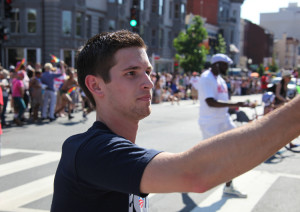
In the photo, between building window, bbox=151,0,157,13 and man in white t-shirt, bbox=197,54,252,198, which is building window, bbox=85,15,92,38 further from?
man in white t-shirt, bbox=197,54,252,198

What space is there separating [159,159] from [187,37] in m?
37.9

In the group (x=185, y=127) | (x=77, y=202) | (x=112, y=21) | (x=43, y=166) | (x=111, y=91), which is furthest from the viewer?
(x=112, y=21)

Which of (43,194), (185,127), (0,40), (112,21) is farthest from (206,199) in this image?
(112,21)

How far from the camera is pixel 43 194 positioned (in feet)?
16.9

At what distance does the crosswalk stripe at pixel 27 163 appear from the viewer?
6379 mm

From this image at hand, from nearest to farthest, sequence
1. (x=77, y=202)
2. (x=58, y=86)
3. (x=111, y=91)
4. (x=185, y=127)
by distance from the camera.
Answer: (x=77, y=202), (x=111, y=91), (x=185, y=127), (x=58, y=86)

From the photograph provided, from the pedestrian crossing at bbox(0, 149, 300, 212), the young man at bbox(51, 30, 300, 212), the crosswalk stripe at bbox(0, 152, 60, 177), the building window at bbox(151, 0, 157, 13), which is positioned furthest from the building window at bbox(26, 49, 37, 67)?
the young man at bbox(51, 30, 300, 212)

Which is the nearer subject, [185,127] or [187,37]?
[185,127]

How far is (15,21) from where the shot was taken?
27141 mm

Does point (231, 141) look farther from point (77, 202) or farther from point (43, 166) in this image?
point (43, 166)

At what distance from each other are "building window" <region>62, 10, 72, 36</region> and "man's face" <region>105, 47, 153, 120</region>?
89.2ft

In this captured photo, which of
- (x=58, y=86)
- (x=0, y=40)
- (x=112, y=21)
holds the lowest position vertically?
(x=58, y=86)

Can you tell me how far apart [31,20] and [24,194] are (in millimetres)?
23989

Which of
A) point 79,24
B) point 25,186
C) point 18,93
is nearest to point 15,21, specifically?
point 79,24
